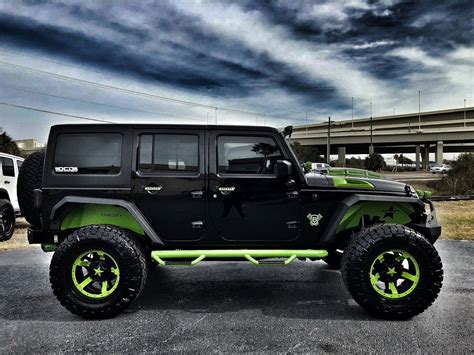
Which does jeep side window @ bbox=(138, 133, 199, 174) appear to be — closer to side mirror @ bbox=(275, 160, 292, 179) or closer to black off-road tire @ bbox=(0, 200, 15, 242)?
side mirror @ bbox=(275, 160, 292, 179)

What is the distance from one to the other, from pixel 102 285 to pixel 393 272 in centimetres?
300

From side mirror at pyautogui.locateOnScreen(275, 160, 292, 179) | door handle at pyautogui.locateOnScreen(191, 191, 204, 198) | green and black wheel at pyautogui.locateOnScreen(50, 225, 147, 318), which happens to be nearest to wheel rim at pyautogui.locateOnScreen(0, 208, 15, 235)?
green and black wheel at pyautogui.locateOnScreen(50, 225, 147, 318)

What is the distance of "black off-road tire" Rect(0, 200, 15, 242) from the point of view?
7930mm

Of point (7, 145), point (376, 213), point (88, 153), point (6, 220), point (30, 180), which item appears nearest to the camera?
point (88, 153)

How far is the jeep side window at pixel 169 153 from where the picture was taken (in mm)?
3969

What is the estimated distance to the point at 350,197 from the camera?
3959 millimetres

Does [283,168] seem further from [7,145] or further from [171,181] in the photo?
[7,145]

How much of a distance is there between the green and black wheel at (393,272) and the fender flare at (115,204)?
208cm

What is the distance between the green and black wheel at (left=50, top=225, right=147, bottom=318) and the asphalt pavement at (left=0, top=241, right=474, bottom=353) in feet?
0.49

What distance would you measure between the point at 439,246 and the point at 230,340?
5.29 meters

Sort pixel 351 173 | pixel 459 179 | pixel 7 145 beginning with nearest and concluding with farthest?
pixel 351 173, pixel 459 179, pixel 7 145

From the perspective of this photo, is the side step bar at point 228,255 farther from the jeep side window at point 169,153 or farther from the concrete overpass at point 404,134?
the concrete overpass at point 404,134

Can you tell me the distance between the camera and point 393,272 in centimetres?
377

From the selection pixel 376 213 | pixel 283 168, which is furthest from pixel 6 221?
pixel 376 213
